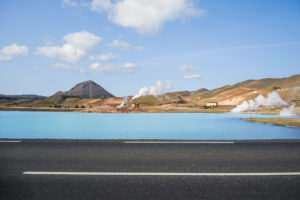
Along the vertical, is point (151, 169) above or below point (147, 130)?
above

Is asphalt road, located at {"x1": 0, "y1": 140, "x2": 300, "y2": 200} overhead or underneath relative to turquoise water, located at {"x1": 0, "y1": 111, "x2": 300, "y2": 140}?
overhead

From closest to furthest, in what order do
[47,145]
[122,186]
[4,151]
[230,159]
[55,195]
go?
[55,195]
[122,186]
[230,159]
[4,151]
[47,145]

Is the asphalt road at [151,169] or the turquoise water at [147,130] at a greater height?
the asphalt road at [151,169]

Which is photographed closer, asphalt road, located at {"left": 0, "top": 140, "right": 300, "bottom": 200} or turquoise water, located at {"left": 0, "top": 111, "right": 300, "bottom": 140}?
asphalt road, located at {"left": 0, "top": 140, "right": 300, "bottom": 200}

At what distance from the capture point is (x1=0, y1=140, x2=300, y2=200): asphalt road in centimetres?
512

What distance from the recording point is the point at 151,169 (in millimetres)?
6664

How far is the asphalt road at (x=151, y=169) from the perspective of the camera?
5.12 meters

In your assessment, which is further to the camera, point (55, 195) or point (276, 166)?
point (276, 166)

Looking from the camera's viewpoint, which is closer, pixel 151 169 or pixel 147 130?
pixel 151 169

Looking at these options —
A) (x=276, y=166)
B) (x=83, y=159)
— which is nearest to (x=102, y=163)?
(x=83, y=159)

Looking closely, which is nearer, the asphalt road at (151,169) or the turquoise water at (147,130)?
the asphalt road at (151,169)

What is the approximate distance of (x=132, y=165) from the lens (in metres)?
7.04

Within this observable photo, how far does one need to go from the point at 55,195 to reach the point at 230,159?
529 centimetres

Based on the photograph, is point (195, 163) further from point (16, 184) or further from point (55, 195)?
point (16, 184)
